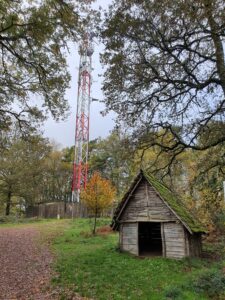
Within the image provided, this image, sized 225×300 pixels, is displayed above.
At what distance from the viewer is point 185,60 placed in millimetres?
10023

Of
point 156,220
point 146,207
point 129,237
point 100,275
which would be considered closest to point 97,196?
point 129,237

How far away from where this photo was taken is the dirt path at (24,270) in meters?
8.83

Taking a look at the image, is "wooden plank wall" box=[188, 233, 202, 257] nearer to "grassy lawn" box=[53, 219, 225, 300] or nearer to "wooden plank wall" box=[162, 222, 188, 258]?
"wooden plank wall" box=[162, 222, 188, 258]

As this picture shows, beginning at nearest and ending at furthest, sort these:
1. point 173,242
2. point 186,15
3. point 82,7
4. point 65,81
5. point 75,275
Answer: point 186,15 → point 82,7 → point 75,275 → point 65,81 → point 173,242

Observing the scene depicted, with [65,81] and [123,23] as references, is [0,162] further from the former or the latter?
[123,23]

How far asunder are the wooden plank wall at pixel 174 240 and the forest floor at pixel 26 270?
586 cm

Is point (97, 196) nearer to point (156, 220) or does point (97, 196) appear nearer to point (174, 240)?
point (156, 220)

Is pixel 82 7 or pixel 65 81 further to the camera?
pixel 65 81

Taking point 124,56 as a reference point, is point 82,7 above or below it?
above

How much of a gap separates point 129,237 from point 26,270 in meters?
6.07

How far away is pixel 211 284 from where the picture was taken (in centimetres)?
952

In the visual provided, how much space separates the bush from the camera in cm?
912

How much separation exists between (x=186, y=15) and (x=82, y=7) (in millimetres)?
3632

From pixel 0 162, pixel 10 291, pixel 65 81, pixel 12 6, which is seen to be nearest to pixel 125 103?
pixel 65 81
